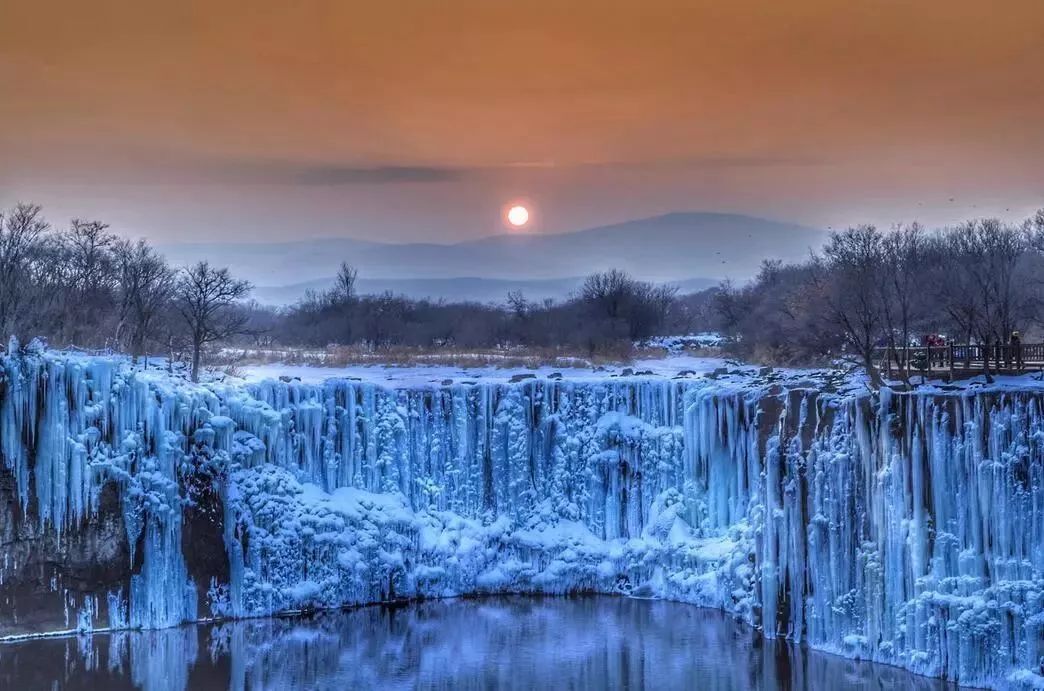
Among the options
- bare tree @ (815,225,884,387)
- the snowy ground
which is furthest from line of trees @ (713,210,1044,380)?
the snowy ground

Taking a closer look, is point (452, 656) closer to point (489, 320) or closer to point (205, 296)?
point (205, 296)

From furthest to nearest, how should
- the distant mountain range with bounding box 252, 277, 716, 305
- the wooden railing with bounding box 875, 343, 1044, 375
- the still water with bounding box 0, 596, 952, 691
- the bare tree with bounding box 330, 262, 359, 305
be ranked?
the distant mountain range with bounding box 252, 277, 716, 305, the bare tree with bounding box 330, 262, 359, 305, the wooden railing with bounding box 875, 343, 1044, 375, the still water with bounding box 0, 596, 952, 691

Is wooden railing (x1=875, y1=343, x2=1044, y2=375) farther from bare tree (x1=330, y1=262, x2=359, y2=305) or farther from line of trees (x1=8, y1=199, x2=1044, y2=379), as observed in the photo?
bare tree (x1=330, y1=262, x2=359, y2=305)

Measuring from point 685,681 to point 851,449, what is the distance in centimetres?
609

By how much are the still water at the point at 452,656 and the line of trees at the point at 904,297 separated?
25.4 feet

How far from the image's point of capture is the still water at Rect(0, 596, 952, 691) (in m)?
25.7

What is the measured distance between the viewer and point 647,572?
3316 centimetres

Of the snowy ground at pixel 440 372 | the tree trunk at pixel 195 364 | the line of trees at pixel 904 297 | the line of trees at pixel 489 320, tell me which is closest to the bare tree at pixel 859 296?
the line of trees at pixel 904 297

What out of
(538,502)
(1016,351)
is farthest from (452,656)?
(1016,351)

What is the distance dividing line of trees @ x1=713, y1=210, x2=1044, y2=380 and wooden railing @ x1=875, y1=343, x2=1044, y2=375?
0.59 meters

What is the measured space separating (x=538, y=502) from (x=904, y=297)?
1211cm

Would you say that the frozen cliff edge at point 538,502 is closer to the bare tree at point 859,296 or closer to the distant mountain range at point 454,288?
the bare tree at point 859,296

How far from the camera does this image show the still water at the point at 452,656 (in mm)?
25672

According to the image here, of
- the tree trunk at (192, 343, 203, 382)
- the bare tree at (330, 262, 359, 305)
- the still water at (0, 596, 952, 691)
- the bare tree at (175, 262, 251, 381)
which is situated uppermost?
the bare tree at (330, 262, 359, 305)
